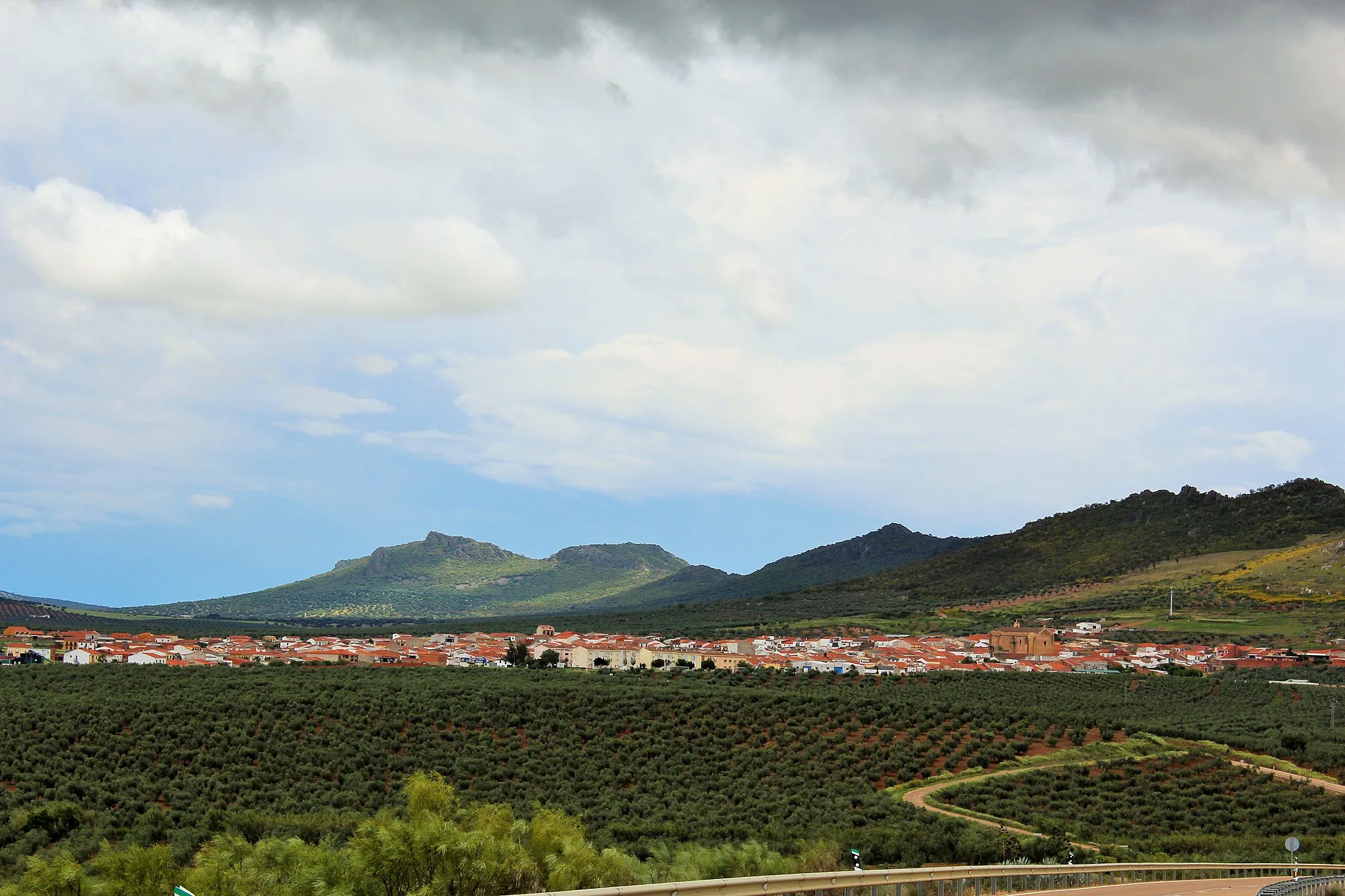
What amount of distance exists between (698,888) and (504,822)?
7.85m

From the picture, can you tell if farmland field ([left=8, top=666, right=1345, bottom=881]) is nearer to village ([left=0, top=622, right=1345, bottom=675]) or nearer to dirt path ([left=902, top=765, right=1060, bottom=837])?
dirt path ([left=902, top=765, right=1060, bottom=837])

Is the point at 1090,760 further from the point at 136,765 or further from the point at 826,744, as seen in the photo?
the point at 136,765

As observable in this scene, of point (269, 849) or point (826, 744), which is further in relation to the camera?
point (826, 744)

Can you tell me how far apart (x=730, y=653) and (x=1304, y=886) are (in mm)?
74070

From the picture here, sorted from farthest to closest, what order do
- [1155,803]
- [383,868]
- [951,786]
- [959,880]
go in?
[951,786] → [1155,803] → [959,880] → [383,868]

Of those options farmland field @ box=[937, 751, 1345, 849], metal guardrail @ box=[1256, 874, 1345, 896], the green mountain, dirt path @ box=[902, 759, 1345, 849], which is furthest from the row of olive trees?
the green mountain

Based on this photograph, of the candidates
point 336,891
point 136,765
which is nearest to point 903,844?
point 336,891

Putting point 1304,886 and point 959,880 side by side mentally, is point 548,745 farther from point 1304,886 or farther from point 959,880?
point 1304,886

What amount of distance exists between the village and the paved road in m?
50.8

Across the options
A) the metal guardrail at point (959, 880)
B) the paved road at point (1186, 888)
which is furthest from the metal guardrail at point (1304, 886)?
the paved road at point (1186, 888)

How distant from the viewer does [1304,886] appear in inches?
746

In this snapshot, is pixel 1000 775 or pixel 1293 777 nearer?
pixel 1000 775

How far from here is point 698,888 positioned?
11781mm

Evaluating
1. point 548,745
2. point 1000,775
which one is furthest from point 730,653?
point 1000,775
